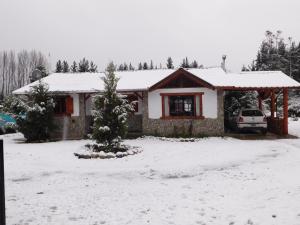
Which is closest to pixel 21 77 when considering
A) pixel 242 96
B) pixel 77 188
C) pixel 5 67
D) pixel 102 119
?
pixel 5 67

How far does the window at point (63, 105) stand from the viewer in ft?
68.8

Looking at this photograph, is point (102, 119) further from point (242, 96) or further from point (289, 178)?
point (242, 96)

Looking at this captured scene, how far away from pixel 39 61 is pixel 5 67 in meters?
7.49

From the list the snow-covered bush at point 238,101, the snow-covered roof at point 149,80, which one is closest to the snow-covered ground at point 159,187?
the snow-covered roof at point 149,80

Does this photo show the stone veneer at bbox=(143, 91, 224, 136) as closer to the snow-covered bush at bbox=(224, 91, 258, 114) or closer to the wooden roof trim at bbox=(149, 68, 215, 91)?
the wooden roof trim at bbox=(149, 68, 215, 91)

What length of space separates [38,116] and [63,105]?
2.62m

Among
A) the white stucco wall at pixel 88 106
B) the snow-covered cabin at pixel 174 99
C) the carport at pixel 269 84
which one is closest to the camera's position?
the carport at pixel 269 84

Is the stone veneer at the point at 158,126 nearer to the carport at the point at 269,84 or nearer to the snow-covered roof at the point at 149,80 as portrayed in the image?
the snow-covered roof at the point at 149,80

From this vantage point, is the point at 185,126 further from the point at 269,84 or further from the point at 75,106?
the point at 75,106

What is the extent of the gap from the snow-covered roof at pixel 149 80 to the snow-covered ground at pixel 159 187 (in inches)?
206

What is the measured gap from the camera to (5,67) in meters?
78.1

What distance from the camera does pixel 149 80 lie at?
869 inches

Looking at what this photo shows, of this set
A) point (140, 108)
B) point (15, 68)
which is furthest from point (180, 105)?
point (15, 68)

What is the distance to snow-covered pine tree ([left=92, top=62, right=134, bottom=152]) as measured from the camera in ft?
49.6
